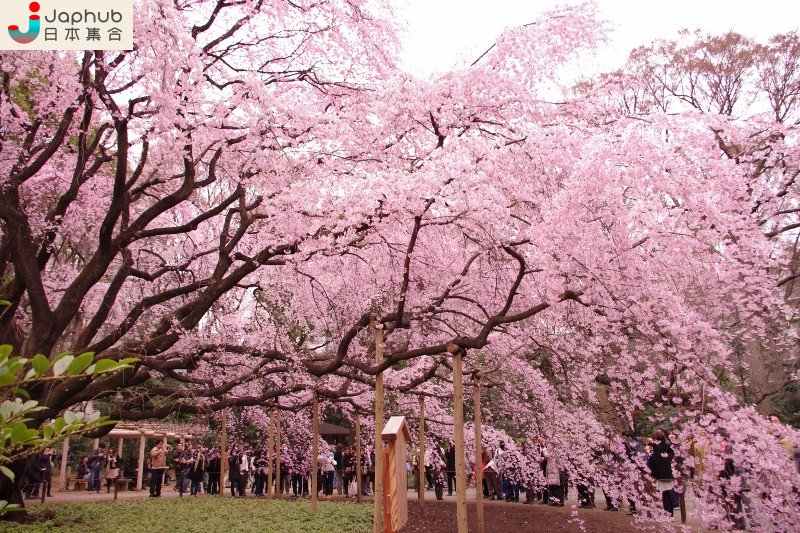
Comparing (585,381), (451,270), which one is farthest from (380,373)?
(585,381)

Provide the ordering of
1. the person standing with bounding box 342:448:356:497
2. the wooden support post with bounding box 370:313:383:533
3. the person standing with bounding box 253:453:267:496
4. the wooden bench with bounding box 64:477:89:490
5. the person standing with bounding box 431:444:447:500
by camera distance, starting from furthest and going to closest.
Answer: the wooden bench with bounding box 64:477:89:490 < the person standing with bounding box 253:453:267:496 < the person standing with bounding box 342:448:356:497 < the person standing with bounding box 431:444:447:500 < the wooden support post with bounding box 370:313:383:533

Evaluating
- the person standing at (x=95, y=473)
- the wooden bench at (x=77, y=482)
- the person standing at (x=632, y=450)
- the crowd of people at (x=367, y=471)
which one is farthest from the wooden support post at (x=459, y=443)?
the wooden bench at (x=77, y=482)

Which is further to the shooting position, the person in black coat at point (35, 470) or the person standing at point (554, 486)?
the person in black coat at point (35, 470)

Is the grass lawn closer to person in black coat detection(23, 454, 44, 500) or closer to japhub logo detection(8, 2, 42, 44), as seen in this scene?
person in black coat detection(23, 454, 44, 500)

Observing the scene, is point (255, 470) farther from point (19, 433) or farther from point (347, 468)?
point (19, 433)

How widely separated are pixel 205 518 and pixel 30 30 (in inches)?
329

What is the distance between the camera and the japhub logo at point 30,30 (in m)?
5.27

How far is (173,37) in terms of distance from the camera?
7.11 m

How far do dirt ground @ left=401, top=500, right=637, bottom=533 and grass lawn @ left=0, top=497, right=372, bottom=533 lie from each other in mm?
1026

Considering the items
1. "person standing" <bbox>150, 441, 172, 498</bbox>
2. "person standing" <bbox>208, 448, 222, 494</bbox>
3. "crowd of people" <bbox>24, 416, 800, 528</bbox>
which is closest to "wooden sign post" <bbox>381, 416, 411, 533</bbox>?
"crowd of people" <bbox>24, 416, 800, 528</bbox>

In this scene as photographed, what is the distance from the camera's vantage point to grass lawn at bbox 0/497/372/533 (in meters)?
9.49

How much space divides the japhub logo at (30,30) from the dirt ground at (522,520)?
812 centimetres

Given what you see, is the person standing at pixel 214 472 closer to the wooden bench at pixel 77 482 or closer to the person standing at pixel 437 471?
the wooden bench at pixel 77 482

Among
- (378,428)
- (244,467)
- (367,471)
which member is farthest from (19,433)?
(244,467)
